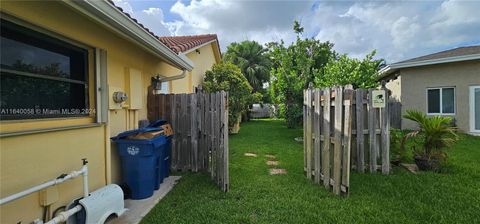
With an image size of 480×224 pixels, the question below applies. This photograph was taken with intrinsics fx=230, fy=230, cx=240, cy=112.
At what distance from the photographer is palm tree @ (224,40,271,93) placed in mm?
22266

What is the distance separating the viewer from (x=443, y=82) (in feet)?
35.9

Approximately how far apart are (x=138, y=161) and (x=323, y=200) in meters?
3.03

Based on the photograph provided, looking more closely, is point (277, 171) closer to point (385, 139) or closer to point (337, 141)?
point (337, 141)

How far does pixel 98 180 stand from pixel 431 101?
46.3ft

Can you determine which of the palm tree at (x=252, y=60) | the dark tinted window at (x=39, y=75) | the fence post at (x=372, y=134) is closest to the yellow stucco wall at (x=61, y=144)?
the dark tinted window at (x=39, y=75)

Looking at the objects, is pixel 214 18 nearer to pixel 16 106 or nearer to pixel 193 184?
pixel 193 184

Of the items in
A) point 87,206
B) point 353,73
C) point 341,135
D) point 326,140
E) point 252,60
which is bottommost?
point 87,206

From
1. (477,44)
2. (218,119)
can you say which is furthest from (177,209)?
(477,44)

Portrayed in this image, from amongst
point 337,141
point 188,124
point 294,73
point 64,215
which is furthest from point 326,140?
point 294,73

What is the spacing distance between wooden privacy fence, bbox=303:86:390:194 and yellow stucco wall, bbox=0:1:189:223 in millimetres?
3699

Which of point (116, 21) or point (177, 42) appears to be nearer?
point (116, 21)

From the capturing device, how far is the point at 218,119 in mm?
4344

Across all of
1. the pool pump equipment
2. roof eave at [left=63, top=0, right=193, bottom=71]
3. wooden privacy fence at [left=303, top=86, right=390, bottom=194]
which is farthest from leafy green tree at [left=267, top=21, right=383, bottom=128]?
the pool pump equipment

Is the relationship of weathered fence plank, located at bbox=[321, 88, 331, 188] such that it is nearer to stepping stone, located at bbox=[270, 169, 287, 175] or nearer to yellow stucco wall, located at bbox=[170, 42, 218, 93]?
stepping stone, located at bbox=[270, 169, 287, 175]
